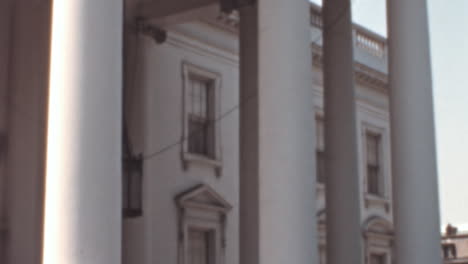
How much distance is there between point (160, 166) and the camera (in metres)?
23.3

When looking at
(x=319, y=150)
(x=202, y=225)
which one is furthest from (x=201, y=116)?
(x=319, y=150)

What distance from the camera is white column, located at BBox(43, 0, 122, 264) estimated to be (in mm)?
11500

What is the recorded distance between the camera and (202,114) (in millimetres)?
25328

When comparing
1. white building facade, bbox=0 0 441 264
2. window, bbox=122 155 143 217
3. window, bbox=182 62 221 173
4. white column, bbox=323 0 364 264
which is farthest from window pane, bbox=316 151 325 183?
window, bbox=122 155 143 217

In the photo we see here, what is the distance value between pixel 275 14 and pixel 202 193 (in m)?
9.90

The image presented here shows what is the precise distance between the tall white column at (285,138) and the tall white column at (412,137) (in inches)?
139

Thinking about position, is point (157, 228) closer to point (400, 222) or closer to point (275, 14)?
point (400, 222)

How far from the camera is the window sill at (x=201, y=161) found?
23.9 metres

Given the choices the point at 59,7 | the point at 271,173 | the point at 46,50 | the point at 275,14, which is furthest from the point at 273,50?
the point at 46,50

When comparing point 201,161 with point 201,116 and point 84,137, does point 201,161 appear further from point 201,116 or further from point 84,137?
point 84,137

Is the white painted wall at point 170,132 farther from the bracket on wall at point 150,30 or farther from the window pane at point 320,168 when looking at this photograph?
the window pane at point 320,168

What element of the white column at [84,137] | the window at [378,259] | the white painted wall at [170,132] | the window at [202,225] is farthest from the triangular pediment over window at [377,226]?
the white column at [84,137]

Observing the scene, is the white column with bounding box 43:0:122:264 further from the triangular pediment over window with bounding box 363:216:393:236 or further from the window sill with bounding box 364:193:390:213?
the window sill with bounding box 364:193:390:213

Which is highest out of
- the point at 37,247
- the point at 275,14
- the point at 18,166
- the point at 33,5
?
the point at 33,5
